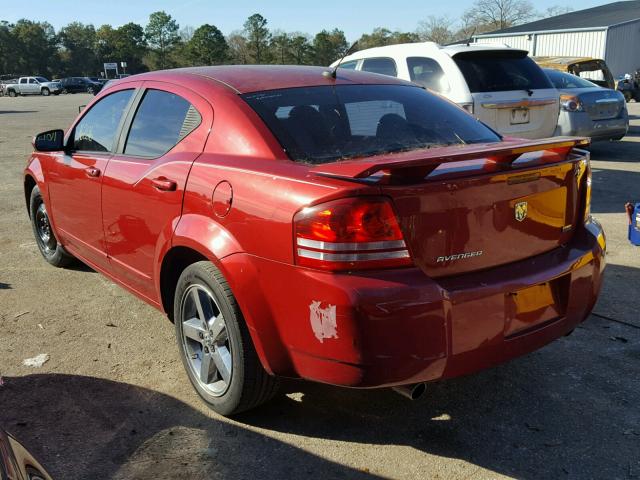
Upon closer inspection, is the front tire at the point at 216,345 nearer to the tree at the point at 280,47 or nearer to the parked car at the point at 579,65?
the parked car at the point at 579,65

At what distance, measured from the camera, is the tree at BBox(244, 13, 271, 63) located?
97688 millimetres

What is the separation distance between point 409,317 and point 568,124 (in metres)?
8.34

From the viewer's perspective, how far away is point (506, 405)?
3.03 metres

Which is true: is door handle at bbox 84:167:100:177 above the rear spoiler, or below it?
below

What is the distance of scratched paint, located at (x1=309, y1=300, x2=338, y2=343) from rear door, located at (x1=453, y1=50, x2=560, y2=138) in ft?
17.7

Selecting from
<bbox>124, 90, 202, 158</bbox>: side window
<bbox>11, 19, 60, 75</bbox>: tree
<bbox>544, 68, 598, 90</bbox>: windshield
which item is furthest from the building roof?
<bbox>11, 19, 60, 75</bbox>: tree

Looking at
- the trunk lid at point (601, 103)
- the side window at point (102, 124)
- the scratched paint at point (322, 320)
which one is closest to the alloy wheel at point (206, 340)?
the scratched paint at point (322, 320)

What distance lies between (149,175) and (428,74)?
5.30m

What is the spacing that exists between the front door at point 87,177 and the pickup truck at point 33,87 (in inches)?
2359

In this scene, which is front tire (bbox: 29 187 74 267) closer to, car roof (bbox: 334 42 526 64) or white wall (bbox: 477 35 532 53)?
car roof (bbox: 334 42 526 64)

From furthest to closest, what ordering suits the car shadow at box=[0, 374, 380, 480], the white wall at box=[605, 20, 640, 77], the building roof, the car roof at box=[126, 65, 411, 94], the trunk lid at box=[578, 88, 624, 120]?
the building roof < the white wall at box=[605, 20, 640, 77] < the trunk lid at box=[578, 88, 624, 120] < the car roof at box=[126, 65, 411, 94] < the car shadow at box=[0, 374, 380, 480]

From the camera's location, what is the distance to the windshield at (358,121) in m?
2.89

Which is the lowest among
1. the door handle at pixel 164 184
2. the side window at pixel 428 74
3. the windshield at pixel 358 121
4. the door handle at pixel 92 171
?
the door handle at pixel 92 171

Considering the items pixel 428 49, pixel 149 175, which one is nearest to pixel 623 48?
pixel 428 49
